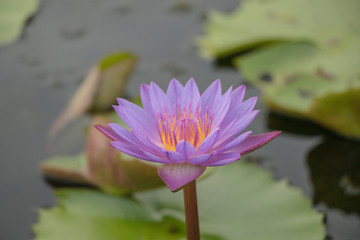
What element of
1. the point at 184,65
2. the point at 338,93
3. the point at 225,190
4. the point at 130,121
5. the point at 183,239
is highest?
the point at 184,65

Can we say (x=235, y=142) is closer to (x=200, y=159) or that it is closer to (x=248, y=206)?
(x=200, y=159)

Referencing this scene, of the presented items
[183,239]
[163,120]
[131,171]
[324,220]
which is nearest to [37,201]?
[131,171]

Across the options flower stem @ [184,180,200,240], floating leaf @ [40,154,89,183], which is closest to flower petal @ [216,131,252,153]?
flower stem @ [184,180,200,240]

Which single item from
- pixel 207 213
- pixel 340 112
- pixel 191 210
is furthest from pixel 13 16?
pixel 191 210

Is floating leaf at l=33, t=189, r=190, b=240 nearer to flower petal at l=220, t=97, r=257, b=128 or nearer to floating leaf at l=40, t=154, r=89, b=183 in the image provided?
floating leaf at l=40, t=154, r=89, b=183

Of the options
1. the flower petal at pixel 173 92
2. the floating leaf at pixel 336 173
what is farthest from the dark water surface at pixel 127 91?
the flower petal at pixel 173 92

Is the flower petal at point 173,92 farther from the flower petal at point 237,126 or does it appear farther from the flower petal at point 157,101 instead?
the flower petal at point 237,126

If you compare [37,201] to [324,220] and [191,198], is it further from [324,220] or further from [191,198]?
[324,220]
